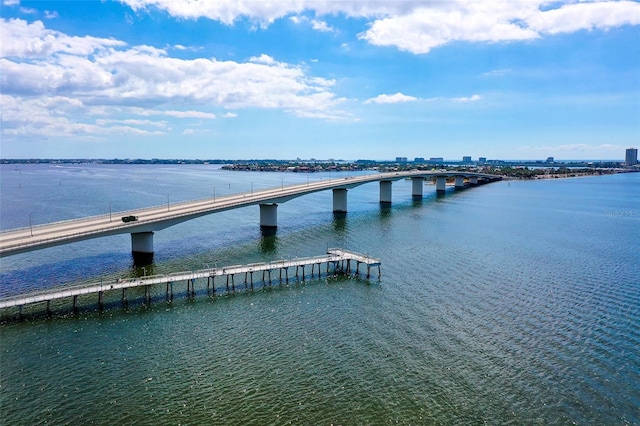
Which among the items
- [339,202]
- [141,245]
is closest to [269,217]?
[141,245]

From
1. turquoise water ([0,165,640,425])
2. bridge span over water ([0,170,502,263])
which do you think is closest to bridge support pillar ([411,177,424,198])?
bridge span over water ([0,170,502,263])

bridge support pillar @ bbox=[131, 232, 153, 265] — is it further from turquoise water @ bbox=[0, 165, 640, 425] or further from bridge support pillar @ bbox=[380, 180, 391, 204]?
bridge support pillar @ bbox=[380, 180, 391, 204]

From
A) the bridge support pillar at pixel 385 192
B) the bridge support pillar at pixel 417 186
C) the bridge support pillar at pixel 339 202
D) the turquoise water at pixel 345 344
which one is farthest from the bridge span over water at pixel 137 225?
the bridge support pillar at pixel 417 186

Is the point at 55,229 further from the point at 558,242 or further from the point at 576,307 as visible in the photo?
the point at 558,242

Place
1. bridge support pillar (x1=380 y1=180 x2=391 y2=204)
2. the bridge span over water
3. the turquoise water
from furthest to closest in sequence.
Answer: bridge support pillar (x1=380 y1=180 x2=391 y2=204) → the bridge span over water → the turquoise water

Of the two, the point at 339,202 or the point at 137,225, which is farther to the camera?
the point at 339,202

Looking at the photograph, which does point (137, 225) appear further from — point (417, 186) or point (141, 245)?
point (417, 186)

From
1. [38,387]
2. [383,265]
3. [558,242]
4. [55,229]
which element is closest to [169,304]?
[38,387]
